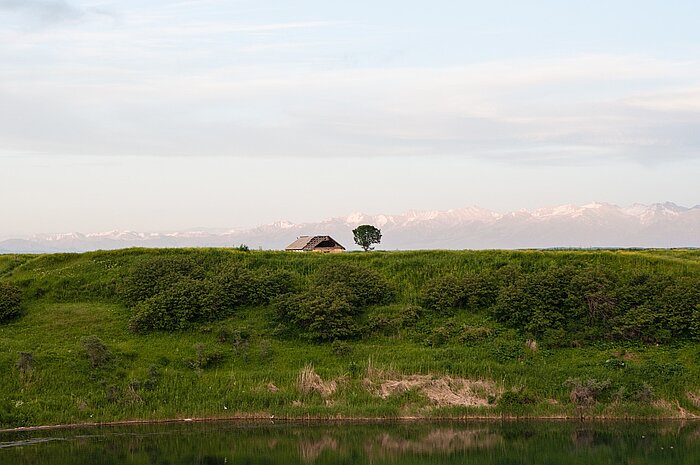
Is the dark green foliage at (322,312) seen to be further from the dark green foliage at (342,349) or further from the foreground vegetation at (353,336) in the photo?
the dark green foliage at (342,349)

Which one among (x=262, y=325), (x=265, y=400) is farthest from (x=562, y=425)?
(x=262, y=325)

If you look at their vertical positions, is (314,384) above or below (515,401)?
above

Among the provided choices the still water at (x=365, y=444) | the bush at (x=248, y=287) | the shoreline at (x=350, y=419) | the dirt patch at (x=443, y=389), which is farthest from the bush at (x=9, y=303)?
the dirt patch at (x=443, y=389)

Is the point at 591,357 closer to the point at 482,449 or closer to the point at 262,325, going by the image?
the point at 482,449

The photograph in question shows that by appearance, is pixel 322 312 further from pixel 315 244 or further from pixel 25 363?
pixel 315 244

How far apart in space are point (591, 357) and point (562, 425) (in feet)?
20.9

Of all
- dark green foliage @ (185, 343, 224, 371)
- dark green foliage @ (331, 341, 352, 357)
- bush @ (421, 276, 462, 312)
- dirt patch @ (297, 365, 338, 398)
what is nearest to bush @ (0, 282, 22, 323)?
dark green foliage @ (185, 343, 224, 371)

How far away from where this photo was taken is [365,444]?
37250mm

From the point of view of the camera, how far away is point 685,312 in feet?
152

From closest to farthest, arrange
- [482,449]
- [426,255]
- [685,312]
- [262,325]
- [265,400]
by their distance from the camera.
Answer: [482,449] < [265,400] < [685,312] < [262,325] < [426,255]

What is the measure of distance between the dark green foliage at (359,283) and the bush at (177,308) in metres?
6.76

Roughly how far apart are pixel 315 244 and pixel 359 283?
2994 centimetres

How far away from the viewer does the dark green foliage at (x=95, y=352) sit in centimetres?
4441

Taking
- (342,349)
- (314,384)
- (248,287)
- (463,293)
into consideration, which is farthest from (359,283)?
(314,384)
